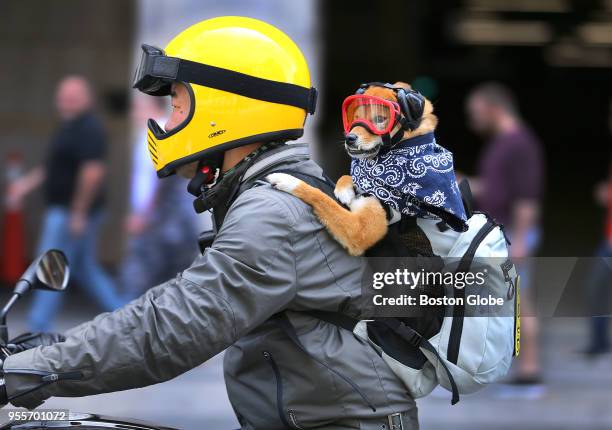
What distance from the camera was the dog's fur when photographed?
2.20 metres

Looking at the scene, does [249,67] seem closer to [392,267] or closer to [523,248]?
[392,267]

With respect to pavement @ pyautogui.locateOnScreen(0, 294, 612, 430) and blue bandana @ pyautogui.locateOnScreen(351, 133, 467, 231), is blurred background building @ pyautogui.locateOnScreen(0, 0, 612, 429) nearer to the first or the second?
pavement @ pyautogui.locateOnScreen(0, 294, 612, 430)

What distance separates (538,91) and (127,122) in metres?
13.8

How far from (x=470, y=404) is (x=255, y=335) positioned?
4.23 metres

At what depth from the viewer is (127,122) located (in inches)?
418

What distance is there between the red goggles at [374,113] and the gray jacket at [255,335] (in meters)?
0.21

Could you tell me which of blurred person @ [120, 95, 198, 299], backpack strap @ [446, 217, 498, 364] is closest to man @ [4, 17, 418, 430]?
backpack strap @ [446, 217, 498, 364]

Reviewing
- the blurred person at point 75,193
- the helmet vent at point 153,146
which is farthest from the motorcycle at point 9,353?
the blurred person at point 75,193

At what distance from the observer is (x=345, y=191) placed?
2359 millimetres

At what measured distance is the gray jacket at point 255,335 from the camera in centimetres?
202

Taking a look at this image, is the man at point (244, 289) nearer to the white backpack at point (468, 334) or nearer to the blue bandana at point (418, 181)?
the white backpack at point (468, 334)

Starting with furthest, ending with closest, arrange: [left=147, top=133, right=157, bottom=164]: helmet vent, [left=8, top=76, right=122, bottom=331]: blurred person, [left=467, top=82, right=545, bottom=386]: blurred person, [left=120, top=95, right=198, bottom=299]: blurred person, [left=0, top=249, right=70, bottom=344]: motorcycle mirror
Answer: [left=8, top=76, right=122, bottom=331]: blurred person, [left=467, top=82, right=545, bottom=386]: blurred person, [left=120, top=95, right=198, bottom=299]: blurred person, [left=147, top=133, right=157, bottom=164]: helmet vent, [left=0, top=249, right=70, bottom=344]: motorcycle mirror

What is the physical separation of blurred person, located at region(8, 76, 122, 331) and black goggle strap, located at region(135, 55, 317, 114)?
15.6 ft

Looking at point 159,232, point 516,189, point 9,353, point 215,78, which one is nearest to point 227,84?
point 215,78
